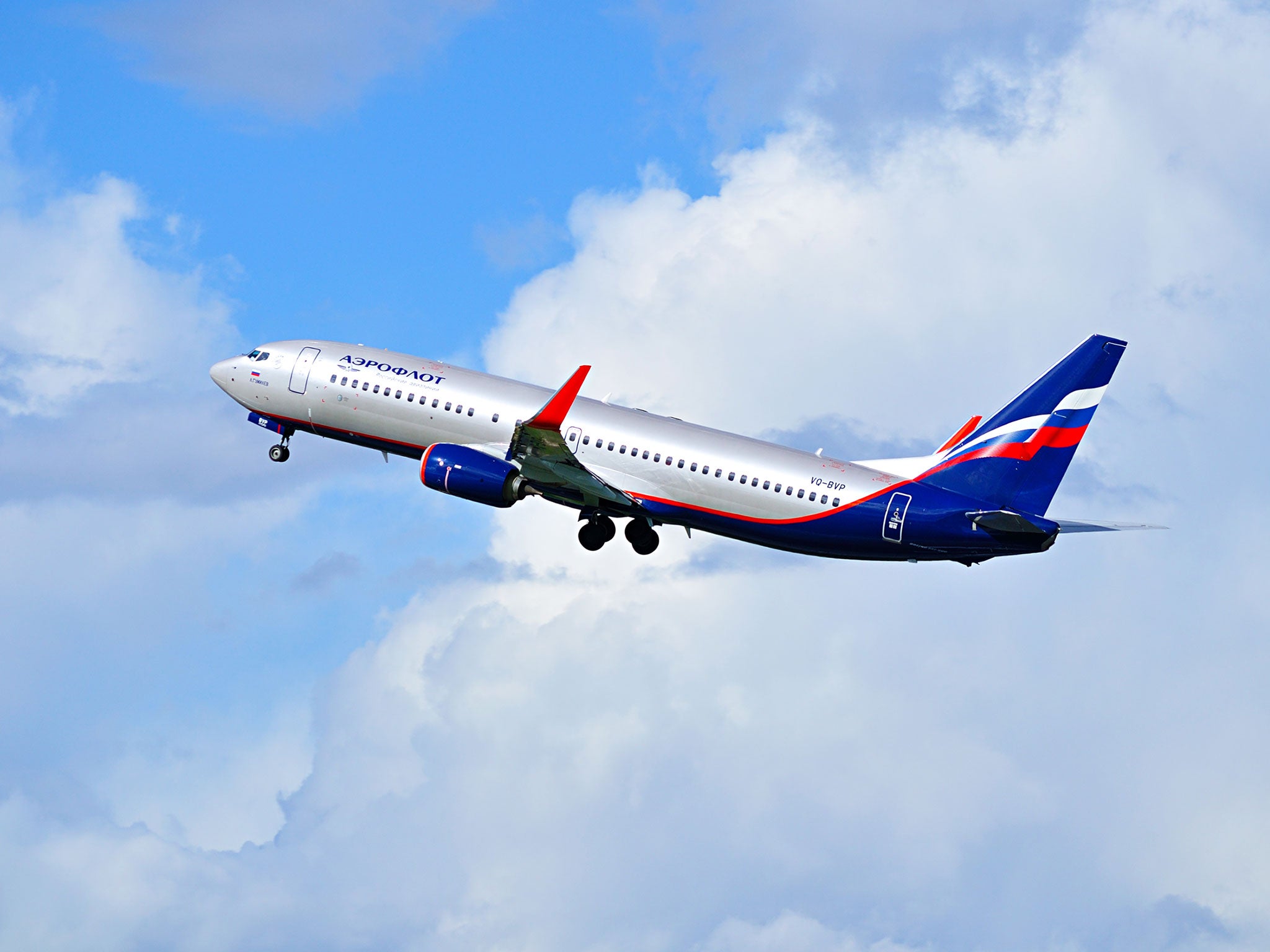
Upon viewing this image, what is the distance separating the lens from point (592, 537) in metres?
68.4

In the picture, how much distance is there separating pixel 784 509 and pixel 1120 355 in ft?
44.9

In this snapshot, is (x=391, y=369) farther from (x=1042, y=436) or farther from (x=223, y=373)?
(x=1042, y=436)

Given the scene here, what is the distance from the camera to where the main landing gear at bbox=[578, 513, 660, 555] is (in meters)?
68.1

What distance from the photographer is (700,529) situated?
65062mm

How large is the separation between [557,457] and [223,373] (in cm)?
1853

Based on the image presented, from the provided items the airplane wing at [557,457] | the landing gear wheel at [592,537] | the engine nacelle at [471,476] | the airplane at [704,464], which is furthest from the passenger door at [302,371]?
the landing gear wheel at [592,537]

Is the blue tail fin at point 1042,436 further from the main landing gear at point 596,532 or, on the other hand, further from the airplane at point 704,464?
the main landing gear at point 596,532

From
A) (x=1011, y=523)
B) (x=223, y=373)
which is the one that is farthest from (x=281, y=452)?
(x=1011, y=523)

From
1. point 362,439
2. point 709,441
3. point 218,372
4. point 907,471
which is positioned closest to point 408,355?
point 362,439

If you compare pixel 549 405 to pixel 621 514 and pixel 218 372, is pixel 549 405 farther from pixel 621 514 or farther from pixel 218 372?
pixel 218 372

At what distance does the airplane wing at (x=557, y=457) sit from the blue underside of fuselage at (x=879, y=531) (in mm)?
2116

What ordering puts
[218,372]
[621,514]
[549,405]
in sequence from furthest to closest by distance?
[218,372] → [621,514] → [549,405]

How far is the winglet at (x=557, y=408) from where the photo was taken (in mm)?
60719

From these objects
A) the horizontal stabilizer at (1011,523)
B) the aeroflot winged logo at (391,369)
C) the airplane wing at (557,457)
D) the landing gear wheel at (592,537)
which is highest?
the aeroflot winged logo at (391,369)
